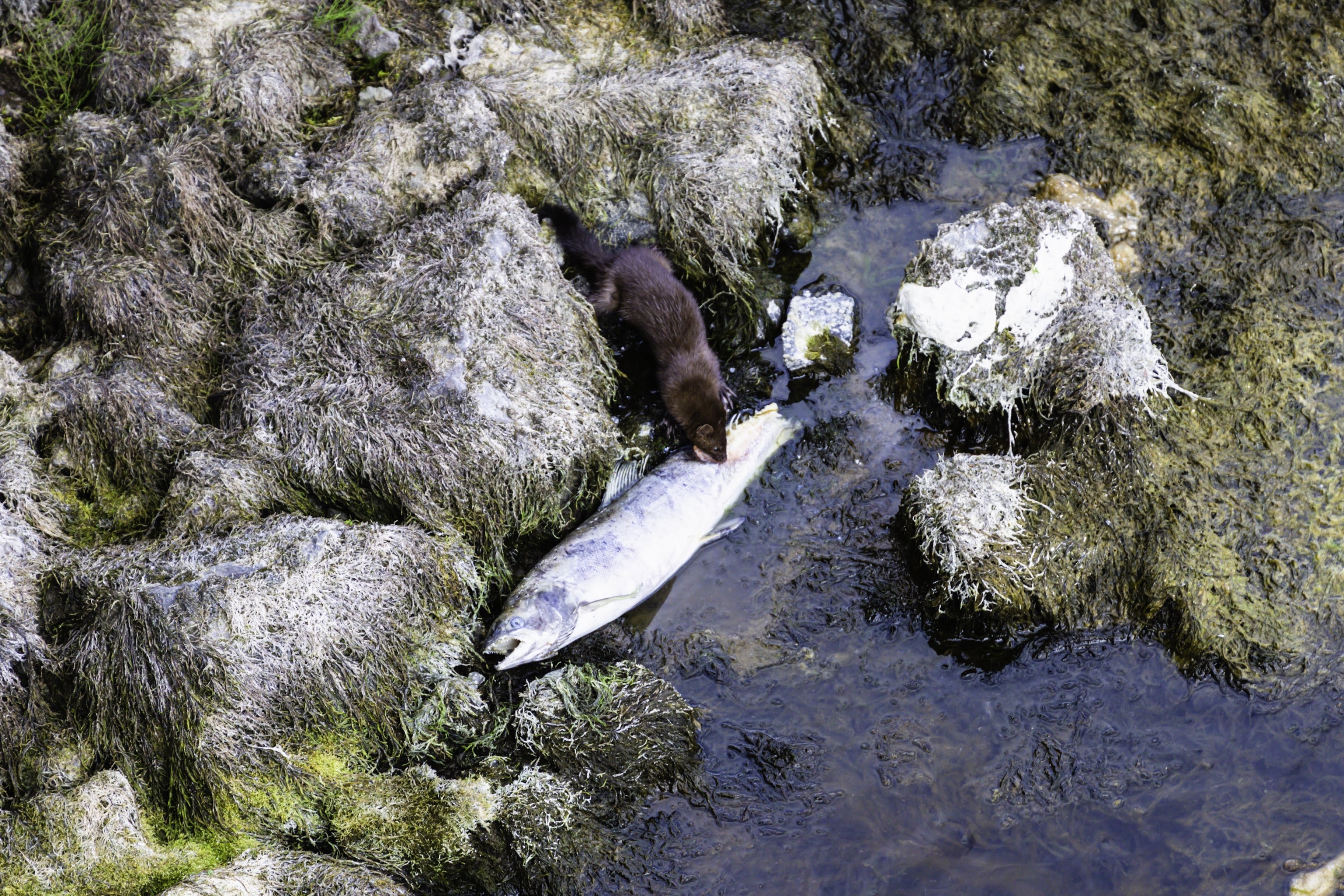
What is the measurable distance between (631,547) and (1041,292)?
7.86 ft

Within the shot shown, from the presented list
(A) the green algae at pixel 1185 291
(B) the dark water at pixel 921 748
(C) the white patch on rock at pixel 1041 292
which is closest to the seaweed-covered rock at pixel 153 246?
(B) the dark water at pixel 921 748

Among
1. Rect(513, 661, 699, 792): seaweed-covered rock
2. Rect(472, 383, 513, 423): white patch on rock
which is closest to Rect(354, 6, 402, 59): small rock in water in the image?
Rect(472, 383, 513, 423): white patch on rock

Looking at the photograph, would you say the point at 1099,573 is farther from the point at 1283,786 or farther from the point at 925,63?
the point at 925,63

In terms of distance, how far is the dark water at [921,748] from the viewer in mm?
3990

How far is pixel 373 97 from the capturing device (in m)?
5.27

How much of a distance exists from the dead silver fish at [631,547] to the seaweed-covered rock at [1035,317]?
39.4 inches

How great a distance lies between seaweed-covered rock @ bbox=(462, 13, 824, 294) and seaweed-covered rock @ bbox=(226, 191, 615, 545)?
576 mm

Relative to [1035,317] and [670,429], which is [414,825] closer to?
[670,429]

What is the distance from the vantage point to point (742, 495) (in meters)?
4.80

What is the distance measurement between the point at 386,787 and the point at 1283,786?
3965 mm

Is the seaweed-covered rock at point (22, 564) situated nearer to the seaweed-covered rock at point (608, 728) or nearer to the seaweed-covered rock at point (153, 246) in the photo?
the seaweed-covered rock at point (153, 246)

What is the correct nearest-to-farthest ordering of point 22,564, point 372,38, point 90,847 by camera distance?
1. point 90,847
2. point 22,564
3. point 372,38

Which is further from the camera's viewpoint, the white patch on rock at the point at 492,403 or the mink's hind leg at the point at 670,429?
the mink's hind leg at the point at 670,429

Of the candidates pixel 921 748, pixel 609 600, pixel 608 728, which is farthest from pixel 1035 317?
pixel 608 728
